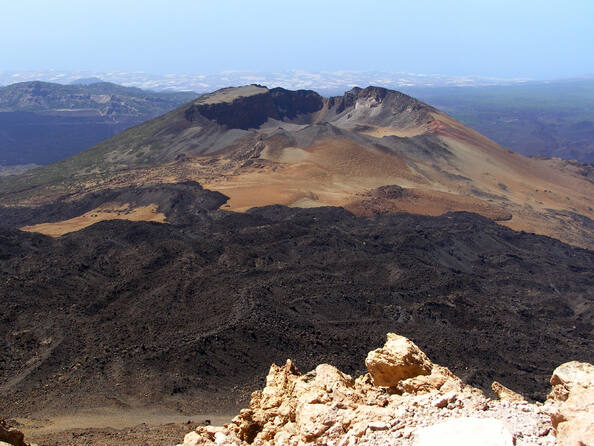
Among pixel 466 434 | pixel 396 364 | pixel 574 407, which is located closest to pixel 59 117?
pixel 396 364

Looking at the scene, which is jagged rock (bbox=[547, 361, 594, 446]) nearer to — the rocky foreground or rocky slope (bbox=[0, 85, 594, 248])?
the rocky foreground

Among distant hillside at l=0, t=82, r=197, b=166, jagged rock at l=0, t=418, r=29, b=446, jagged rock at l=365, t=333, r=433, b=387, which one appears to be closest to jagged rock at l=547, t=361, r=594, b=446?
jagged rock at l=365, t=333, r=433, b=387

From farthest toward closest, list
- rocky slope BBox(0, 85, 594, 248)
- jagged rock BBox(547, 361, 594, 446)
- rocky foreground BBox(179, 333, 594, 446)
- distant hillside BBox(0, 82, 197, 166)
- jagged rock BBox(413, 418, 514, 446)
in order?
distant hillside BBox(0, 82, 197, 166) → rocky slope BBox(0, 85, 594, 248) → rocky foreground BBox(179, 333, 594, 446) → jagged rock BBox(413, 418, 514, 446) → jagged rock BBox(547, 361, 594, 446)

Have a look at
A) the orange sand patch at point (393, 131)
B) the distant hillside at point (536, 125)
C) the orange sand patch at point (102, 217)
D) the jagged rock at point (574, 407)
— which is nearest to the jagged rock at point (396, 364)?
the jagged rock at point (574, 407)

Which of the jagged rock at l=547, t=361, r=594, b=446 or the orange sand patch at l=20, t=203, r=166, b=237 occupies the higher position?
the jagged rock at l=547, t=361, r=594, b=446

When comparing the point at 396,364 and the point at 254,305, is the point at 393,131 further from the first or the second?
the point at 396,364

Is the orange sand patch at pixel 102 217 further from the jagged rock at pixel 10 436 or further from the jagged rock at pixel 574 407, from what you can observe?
the jagged rock at pixel 574 407
